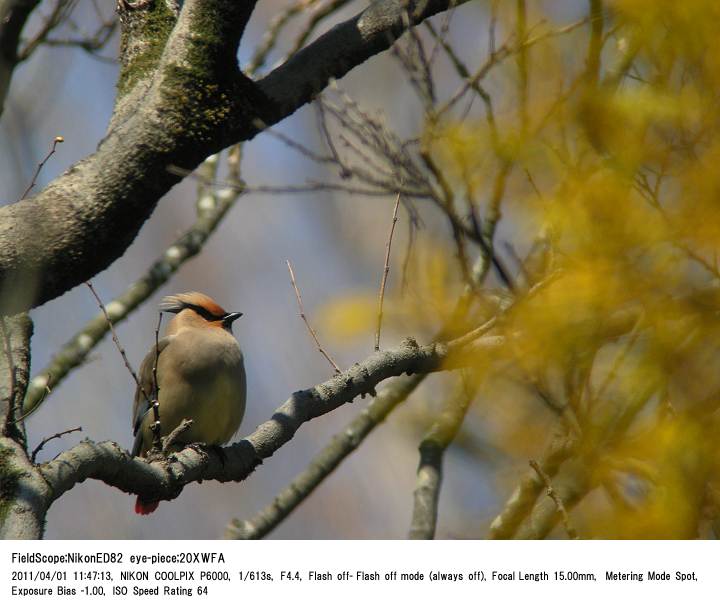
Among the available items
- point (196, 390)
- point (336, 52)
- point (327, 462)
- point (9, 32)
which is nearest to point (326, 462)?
point (327, 462)

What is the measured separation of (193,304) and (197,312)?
47 millimetres

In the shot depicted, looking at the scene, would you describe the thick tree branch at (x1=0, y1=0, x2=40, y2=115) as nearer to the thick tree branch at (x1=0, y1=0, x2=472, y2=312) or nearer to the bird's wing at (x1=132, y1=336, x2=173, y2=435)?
the thick tree branch at (x1=0, y1=0, x2=472, y2=312)

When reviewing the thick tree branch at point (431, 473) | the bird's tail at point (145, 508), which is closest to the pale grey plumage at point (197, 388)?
the bird's tail at point (145, 508)

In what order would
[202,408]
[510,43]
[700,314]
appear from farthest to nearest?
[202,408] < [510,43] < [700,314]

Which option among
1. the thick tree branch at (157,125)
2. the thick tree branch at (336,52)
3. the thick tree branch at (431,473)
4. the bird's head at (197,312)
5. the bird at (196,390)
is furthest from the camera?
the bird's head at (197,312)

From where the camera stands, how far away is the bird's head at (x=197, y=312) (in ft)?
17.1

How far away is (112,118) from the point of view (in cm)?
343

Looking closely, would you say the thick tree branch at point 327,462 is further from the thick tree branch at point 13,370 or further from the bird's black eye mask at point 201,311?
the thick tree branch at point 13,370

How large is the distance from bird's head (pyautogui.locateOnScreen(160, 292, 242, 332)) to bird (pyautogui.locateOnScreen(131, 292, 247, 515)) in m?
0.17

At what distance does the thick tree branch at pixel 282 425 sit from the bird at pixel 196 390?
4.18ft
